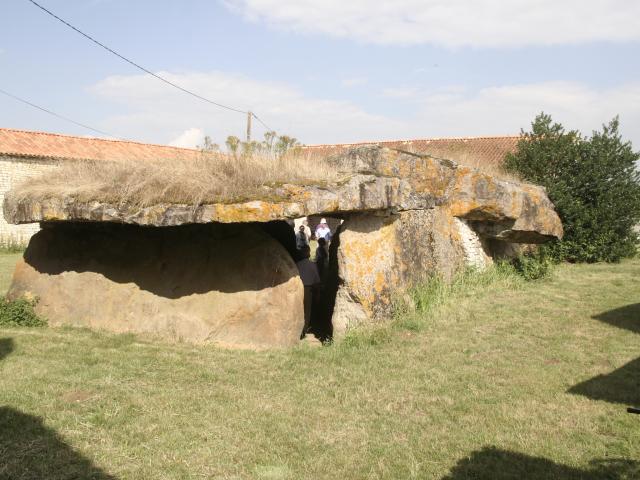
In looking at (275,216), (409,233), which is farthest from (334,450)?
(409,233)

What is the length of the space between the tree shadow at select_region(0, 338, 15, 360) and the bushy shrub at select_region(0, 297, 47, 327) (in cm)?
74

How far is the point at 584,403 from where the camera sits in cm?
508

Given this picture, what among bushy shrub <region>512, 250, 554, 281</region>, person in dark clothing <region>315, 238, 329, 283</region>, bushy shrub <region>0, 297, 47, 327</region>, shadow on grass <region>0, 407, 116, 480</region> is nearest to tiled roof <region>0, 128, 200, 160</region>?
person in dark clothing <region>315, 238, 329, 283</region>

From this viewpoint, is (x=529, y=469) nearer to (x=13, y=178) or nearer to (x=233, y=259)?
(x=233, y=259)

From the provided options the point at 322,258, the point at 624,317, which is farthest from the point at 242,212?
the point at 624,317

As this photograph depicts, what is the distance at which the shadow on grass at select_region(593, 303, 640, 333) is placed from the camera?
7.56m

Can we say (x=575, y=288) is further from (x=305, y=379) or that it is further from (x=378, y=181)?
(x=305, y=379)

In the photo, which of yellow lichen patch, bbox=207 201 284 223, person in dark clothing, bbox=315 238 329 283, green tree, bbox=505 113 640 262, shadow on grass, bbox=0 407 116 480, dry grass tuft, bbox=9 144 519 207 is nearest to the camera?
shadow on grass, bbox=0 407 116 480

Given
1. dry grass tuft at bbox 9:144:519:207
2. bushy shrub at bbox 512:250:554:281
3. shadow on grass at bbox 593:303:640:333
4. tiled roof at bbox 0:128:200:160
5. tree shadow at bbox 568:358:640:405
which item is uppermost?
tiled roof at bbox 0:128:200:160

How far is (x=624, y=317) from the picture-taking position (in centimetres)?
797

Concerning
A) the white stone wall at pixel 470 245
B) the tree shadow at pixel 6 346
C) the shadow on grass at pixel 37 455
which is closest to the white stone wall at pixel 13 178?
the tree shadow at pixel 6 346

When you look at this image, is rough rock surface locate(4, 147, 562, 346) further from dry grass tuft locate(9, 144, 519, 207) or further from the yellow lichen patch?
dry grass tuft locate(9, 144, 519, 207)

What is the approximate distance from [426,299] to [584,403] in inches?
126

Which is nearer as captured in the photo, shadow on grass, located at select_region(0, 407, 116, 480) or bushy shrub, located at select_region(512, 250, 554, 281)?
shadow on grass, located at select_region(0, 407, 116, 480)
